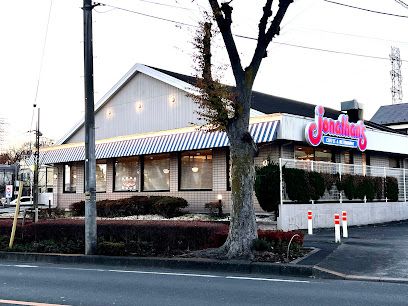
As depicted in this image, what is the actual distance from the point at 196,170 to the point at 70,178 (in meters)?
11.2

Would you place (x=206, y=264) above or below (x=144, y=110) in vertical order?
below

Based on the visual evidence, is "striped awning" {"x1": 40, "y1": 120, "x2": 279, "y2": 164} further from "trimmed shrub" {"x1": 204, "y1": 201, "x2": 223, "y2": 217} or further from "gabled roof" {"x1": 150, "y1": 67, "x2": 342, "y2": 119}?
"trimmed shrub" {"x1": 204, "y1": 201, "x2": 223, "y2": 217}

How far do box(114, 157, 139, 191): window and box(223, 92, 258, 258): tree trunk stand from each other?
17294 mm

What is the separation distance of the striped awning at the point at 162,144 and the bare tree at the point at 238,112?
8.35 m

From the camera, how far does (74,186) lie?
33844 millimetres

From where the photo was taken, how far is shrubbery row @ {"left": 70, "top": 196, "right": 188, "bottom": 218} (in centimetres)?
2477

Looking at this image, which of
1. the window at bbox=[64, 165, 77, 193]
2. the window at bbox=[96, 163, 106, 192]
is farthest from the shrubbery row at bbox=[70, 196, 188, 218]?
the window at bbox=[64, 165, 77, 193]

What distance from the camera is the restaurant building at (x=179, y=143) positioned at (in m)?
23.7

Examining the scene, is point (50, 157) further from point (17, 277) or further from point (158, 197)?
point (17, 277)

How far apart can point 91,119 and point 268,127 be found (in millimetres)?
9332

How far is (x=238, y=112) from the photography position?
1319cm

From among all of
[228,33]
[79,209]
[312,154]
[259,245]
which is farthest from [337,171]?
[79,209]

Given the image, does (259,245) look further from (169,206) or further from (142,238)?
(169,206)

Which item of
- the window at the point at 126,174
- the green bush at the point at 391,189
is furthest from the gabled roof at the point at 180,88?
the green bush at the point at 391,189
